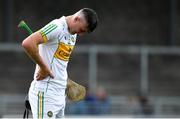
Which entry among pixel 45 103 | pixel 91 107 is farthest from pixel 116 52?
pixel 45 103

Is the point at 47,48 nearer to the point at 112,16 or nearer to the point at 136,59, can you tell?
the point at 136,59

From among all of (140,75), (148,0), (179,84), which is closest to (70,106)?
(140,75)

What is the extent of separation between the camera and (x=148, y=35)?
24750 millimetres

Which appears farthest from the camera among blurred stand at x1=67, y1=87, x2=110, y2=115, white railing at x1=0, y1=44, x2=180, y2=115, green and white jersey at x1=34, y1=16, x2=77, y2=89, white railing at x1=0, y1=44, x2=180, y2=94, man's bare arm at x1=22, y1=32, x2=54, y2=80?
white railing at x1=0, y1=44, x2=180, y2=94

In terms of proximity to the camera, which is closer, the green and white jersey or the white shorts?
the green and white jersey

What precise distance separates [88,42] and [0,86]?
3396 millimetres

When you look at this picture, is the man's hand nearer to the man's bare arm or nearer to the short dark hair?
the man's bare arm

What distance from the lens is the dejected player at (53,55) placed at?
668 cm

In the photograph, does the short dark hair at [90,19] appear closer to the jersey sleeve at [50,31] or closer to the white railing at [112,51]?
the jersey sleeve at [50,31]

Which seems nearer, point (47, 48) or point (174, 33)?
point (47, 48)

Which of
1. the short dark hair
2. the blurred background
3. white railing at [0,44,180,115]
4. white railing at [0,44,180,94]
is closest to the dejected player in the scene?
the short dark hair

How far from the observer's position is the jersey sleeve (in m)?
6.69

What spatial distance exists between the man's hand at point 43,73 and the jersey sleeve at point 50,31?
25 cm

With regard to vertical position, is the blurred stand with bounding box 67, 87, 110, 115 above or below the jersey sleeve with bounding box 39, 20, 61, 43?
above
